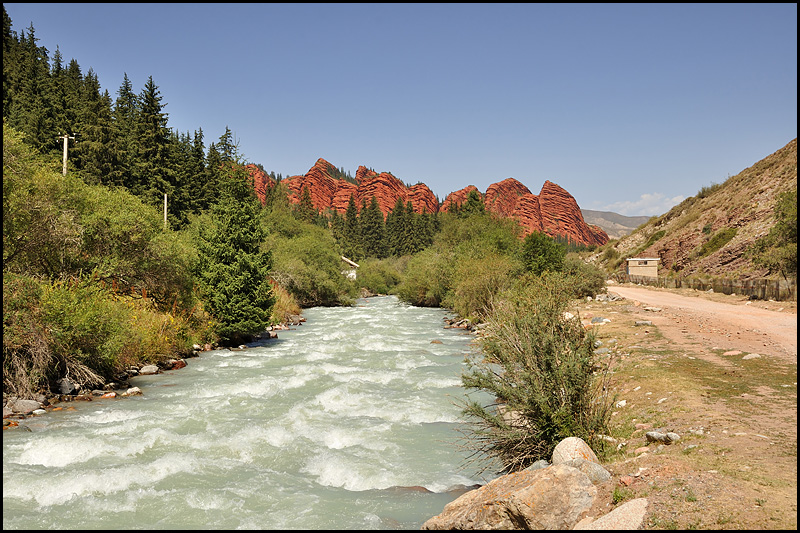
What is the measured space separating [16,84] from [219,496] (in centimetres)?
7176

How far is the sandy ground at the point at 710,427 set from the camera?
16.6 ft

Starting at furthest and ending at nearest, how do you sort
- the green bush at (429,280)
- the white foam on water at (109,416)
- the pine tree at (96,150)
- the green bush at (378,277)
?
the green bush at (378,277)
the pine tree at (96,150)
the green bush at (429,280)
the white foam on water at (109,416)

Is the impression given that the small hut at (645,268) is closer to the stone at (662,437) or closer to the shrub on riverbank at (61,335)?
the stone at (662,437)

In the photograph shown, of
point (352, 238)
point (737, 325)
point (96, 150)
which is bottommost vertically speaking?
point (737, 325)

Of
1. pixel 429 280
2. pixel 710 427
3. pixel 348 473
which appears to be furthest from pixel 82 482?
pixel 429 280

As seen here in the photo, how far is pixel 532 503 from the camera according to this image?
18.3 ft

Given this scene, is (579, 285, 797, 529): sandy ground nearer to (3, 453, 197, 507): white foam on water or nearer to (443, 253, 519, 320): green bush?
(3, 453, 197, 507): white foam on water

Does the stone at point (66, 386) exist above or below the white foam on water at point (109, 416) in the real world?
above

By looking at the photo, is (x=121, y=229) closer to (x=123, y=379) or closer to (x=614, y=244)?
(x=123, y=379)

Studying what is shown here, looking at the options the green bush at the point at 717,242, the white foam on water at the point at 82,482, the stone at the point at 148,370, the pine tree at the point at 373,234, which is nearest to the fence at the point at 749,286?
the green bush at the point at 717,242

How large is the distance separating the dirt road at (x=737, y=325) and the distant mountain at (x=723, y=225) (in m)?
12.4

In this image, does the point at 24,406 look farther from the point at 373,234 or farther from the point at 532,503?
the point at 373,234

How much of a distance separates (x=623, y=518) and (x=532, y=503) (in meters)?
0.99

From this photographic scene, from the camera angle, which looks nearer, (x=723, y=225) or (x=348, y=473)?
(x=348, y=473)
